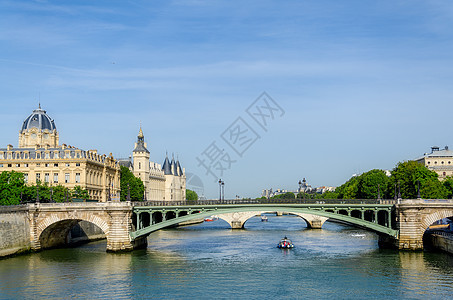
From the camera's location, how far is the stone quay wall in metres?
57.2

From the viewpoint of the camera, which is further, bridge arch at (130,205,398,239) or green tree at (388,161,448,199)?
green tree at (388,161,448,199)

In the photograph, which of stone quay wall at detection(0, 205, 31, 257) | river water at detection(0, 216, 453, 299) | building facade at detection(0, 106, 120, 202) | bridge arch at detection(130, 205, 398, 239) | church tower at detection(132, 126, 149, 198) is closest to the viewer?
river water at detection(0, 216, 453, 299)

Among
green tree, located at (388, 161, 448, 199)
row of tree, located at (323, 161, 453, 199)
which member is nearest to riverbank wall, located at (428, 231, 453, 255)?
row of tree, located at (323, 161, 453, 199)

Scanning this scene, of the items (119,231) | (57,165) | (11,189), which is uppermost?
(57,165)

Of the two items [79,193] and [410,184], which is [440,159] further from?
[79,193]

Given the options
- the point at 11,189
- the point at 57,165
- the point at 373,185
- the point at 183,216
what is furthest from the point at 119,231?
the point at 373,185

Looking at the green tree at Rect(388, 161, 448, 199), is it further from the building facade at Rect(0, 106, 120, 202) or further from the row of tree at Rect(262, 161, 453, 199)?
the building facade at Rect(0, 106, 120, 202)

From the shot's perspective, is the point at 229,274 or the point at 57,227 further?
the point at 57,227

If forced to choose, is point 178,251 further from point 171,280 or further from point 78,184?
point 78,184

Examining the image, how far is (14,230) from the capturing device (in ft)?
196

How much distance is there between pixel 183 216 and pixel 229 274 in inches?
609

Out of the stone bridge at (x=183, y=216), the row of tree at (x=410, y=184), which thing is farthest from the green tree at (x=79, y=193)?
the row of tree at (x=410, y=184)

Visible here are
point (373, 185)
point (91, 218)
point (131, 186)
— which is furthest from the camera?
point (131, 186)

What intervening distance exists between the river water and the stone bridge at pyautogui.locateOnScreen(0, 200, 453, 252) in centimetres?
186
